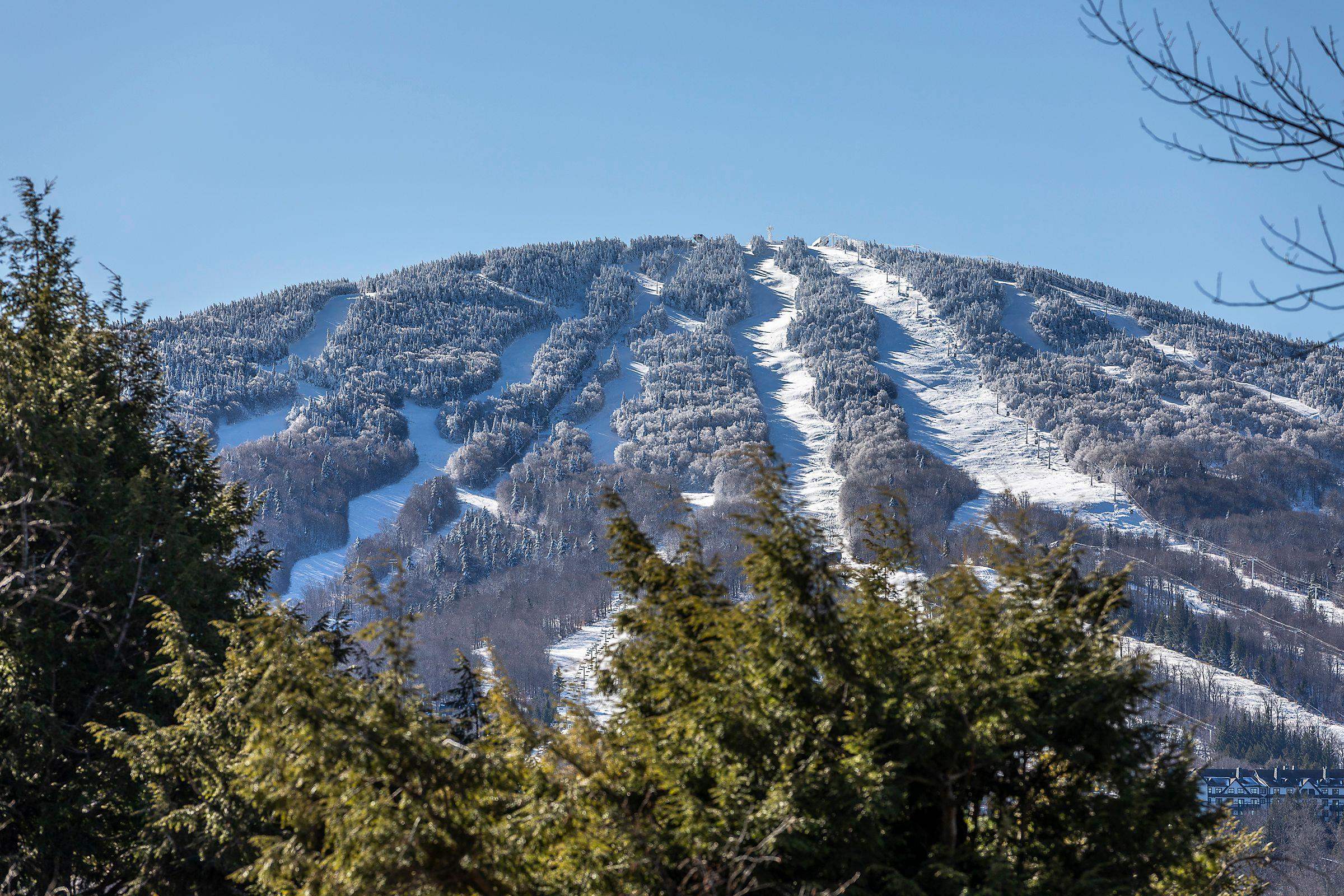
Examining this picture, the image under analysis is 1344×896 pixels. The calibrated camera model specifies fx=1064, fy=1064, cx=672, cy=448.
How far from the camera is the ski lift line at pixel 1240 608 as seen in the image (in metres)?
174

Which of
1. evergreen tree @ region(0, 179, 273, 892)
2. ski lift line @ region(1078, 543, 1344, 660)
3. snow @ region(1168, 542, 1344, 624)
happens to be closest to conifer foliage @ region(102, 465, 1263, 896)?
evergreen tree @ region(0, 179, 273, 892)

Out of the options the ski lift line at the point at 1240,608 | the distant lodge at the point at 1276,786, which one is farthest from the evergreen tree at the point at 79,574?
the ski lift line at the point at 1240,608

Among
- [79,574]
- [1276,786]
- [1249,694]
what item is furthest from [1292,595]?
[79,574]

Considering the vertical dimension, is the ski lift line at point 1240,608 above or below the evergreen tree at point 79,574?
below

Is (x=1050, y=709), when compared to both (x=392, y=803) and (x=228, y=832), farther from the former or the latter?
(x=228, y=832)

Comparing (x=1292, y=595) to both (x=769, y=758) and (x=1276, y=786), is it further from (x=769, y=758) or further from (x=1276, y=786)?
(x=769, y=758)

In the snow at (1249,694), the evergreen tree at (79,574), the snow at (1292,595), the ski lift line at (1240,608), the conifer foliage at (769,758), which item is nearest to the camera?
the conifer foliage at (769,758)

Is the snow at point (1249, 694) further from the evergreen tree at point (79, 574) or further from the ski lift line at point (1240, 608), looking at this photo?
the evergreen tree at point (79, 574)

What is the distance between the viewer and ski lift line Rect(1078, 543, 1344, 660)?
571 feet

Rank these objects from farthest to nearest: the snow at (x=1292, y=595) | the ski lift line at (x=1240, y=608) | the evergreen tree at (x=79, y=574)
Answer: the snow at (x=1292, y=595) → the ski lift line at (x=1240, y=608) → the evergreen tree at (x=79, y=574)

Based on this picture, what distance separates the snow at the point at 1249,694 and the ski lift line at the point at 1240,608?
2056 centimetres

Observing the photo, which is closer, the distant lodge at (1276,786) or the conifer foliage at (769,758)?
the conifer foliage at (769,758)

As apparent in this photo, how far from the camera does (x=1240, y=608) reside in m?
181

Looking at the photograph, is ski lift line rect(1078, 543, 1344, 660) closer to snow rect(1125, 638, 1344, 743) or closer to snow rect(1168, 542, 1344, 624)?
snow rect(1168, 542, 1344, 624)
